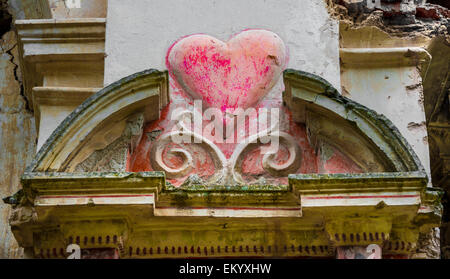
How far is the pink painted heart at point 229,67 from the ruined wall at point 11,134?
1.51 metres

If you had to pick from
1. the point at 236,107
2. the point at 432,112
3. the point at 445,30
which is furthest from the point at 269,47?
the point at 432,112

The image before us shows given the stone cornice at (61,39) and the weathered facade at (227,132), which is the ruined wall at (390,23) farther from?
the stone cornice at (61,39)

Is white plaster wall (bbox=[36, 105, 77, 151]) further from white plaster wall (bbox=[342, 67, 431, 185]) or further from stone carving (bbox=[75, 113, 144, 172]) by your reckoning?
white plaster wall (bbox=[342, 67, 431, 185])

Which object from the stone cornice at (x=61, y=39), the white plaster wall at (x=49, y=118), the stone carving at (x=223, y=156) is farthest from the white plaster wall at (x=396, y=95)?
the white plaster wall at (x=49, y=118)

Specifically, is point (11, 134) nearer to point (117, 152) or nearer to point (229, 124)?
point (117, 152)

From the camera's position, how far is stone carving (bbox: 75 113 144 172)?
588 centimetres

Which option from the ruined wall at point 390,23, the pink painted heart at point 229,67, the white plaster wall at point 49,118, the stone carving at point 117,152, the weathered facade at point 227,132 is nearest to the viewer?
the weathered facade at point 227,132

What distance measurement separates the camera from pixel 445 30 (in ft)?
23.0

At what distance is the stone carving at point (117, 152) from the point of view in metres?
5.88

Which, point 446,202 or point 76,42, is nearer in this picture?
point 76,42

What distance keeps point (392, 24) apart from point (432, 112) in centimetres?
132

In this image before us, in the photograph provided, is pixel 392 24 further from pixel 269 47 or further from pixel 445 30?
pixel 269 47

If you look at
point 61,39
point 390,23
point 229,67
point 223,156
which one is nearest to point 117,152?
point 223,156

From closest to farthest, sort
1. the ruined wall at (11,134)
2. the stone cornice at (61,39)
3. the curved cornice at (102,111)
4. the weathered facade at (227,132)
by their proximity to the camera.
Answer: the weathered facade at (227,132) → the curved cornice at (102,111) → the stone cornice at (61,39) → the ruined wall at (11,134)
